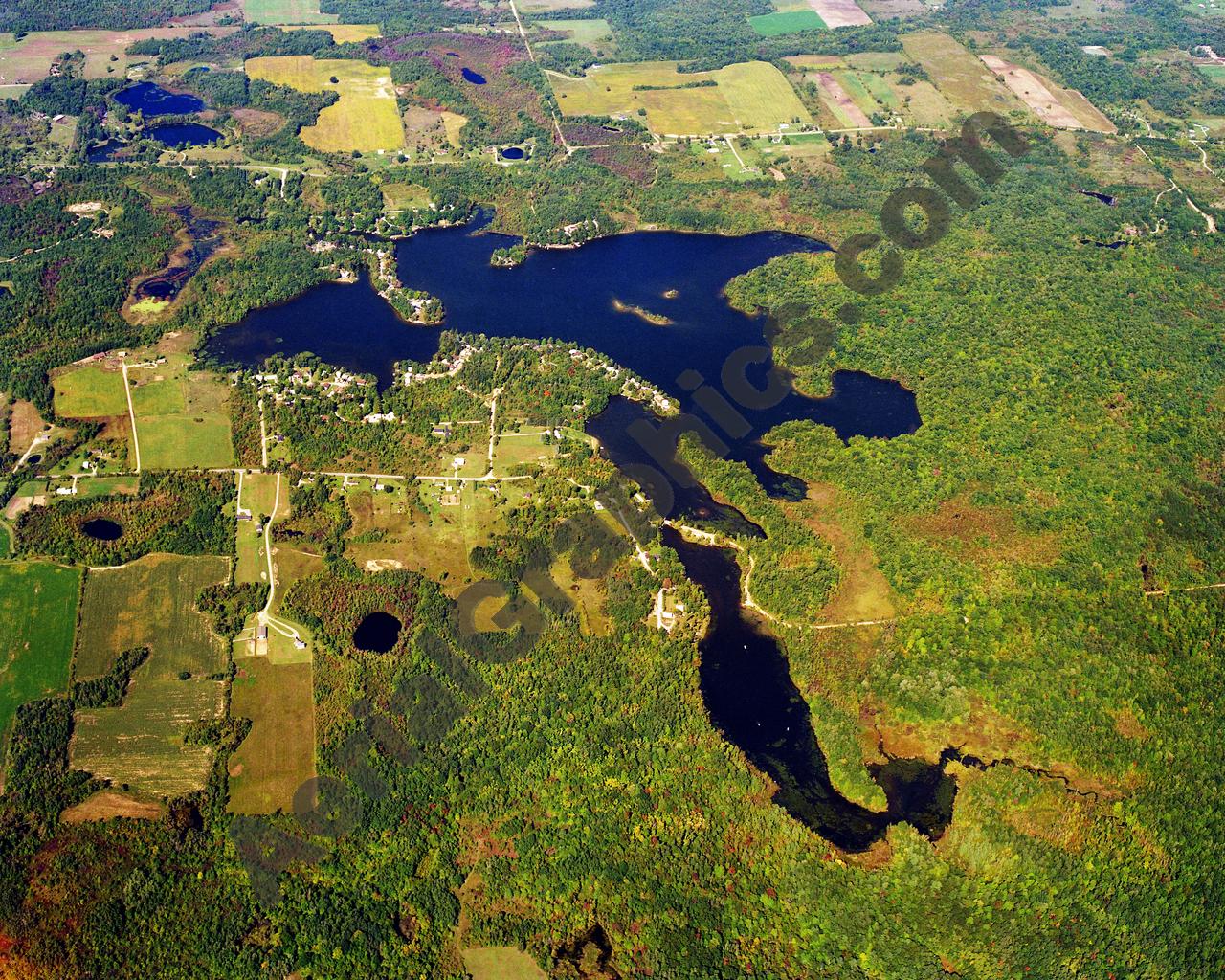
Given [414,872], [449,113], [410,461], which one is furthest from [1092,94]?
[414,872]

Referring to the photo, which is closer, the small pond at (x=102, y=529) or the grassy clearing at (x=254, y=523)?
the grassy clearing at (x=254, y=523)

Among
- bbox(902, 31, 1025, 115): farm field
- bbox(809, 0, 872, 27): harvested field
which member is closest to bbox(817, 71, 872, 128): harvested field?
bbox(902, 31, 1025, 115): farm field

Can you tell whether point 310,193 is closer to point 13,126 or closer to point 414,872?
point 13,126

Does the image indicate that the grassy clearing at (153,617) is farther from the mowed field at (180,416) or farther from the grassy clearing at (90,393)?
the grassy clearing at (90,393)

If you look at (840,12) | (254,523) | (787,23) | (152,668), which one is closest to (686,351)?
(254,523)

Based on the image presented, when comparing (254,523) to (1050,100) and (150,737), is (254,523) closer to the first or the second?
(150,737)

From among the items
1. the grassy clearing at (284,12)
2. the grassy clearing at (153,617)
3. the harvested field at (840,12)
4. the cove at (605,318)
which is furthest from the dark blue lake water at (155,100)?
the harvested field at (840,12)
